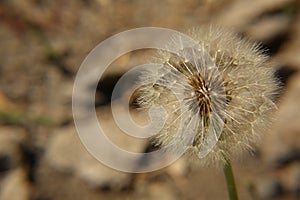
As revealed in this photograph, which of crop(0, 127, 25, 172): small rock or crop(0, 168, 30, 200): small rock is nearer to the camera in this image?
crop(0, 168, 30, 200): small rock

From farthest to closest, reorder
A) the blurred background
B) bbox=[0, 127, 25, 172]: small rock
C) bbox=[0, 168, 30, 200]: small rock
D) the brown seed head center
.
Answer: bbox=[0, 127, 25, 172]: small rock < bbox=[0, 168, 30, 200]: small rock < the blurred background < the brown seed head center

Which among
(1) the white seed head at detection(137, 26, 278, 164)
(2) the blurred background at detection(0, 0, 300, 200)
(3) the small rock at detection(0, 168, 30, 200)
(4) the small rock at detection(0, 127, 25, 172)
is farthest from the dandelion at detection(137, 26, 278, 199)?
(4) the small rock at detection(0, 127, 25, 172)

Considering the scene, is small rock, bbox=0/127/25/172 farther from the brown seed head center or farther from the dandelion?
the brown seed head center

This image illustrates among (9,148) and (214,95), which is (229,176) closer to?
(214,95)

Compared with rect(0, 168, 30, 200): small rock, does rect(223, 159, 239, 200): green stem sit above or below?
below

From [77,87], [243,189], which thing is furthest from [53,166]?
[243,189]

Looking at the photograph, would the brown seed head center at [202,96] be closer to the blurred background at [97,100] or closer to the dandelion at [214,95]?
the dandelion at [214,95]

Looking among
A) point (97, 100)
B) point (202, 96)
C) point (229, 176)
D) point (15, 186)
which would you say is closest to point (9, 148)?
point (15, 186)
